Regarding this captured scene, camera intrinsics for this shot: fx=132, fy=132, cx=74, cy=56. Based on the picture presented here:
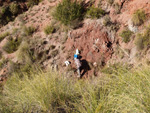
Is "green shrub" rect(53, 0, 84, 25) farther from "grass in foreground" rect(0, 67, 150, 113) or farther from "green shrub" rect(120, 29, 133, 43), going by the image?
"grass in foreground" rect(0, 67, 150, 113)

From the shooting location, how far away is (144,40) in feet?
20.4

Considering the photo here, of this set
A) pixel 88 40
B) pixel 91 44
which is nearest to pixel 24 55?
pixel 88 40

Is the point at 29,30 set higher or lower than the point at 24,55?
higher

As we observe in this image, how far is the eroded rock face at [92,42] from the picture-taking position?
712cm

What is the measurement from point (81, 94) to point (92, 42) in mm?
4810

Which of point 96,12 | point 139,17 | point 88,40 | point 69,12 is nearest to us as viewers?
point 139,17

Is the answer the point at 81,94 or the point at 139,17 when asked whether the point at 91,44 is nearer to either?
the point at 139,17

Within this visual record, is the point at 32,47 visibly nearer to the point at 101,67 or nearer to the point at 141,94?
the point at 101,67

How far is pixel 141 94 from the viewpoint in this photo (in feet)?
7.34

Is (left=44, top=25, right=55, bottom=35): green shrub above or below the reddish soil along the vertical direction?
above

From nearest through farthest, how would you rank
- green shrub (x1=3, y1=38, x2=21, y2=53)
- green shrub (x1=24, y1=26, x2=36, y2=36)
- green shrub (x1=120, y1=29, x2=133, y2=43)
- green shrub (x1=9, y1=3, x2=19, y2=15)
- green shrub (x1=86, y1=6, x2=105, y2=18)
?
green shrub (x1=120, y1=29, x2=133, y2=43)
green shrub (x1=86, y1=6, x2=105, y2=18)
green shrub (x1=3, y1=38, x2=21, y2=53)
green shrub (x1=24, y1=26, x2=36, y2=36)
green shrub (x1=9, y1=3, x2=19, y2=15)

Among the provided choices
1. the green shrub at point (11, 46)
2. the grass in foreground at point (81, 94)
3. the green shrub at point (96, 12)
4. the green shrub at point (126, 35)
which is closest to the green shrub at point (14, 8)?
the green shrub at point (11, 46)

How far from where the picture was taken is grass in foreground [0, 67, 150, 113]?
8.24 ft

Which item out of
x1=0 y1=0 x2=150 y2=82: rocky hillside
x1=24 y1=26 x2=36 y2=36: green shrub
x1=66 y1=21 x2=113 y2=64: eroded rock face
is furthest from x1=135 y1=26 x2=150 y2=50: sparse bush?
x1=24 y1=26 x2=36 y2=36: green shrub
